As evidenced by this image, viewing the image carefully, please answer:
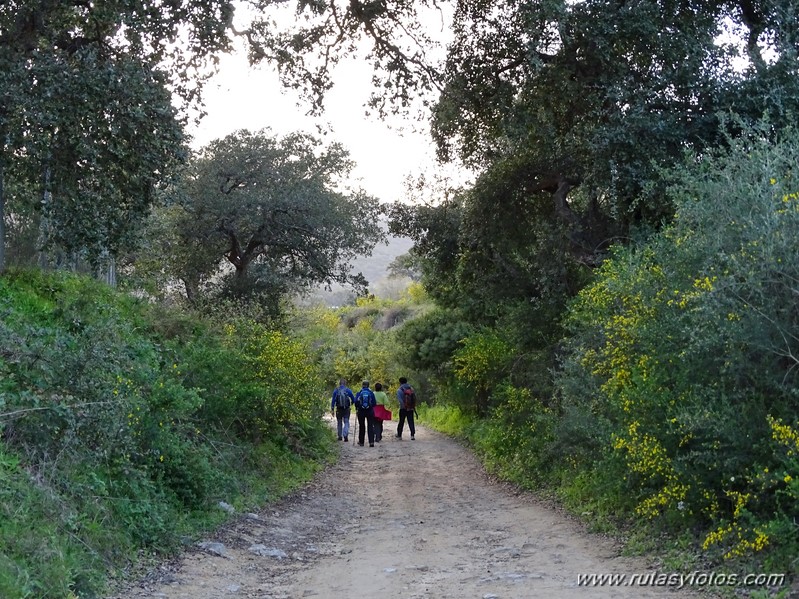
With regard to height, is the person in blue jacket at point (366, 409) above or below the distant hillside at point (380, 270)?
below

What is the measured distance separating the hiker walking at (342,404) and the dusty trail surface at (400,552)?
7.39 m

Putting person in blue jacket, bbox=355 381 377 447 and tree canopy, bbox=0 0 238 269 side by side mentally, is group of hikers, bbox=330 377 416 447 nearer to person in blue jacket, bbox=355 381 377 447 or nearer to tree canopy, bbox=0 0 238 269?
person in blue jacket, bbox=355 381 377 447

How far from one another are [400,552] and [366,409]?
1375cm

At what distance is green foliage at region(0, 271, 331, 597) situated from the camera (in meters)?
7.50

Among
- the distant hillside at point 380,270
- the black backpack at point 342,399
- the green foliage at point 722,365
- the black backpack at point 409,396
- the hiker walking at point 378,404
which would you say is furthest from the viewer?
the distant hillside at point 380,270

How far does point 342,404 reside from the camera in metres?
23.7

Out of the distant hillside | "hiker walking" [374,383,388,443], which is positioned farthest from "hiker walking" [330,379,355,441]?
the distant hillside

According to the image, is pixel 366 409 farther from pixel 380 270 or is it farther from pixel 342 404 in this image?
pixel 380 270

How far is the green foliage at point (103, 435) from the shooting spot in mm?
7496

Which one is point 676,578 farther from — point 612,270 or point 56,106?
point 56,106

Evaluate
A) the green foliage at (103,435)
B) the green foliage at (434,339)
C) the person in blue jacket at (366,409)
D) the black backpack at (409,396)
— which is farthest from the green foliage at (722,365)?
the green foliage at (434,339)

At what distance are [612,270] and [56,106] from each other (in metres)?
7.81

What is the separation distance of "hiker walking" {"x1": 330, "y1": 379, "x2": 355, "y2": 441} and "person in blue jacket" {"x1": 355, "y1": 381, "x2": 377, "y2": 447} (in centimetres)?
29

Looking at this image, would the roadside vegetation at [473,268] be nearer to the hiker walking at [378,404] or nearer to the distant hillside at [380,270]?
the hiker walking at [378,404]
